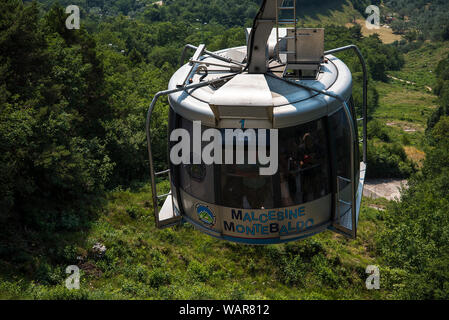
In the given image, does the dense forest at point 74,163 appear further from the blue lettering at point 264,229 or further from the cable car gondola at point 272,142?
the blue lettering at point 264,229

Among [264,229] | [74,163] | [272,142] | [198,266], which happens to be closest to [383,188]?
[198,266]

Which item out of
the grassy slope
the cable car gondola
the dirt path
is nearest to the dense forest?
the grassy slope

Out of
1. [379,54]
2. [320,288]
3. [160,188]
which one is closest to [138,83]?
[160,188]

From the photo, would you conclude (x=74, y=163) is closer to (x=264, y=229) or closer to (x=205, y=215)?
(x=205, y=215)

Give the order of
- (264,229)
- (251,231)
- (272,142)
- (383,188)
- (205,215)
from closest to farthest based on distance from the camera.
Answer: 1. (272,142)
2. (264,229)
3. (251,231)
4. (205,215)
5. (383,188)

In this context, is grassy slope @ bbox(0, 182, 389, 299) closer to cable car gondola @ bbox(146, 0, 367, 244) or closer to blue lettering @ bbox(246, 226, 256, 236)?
cable car gondola @ bbox(146, 0, 367, 244)

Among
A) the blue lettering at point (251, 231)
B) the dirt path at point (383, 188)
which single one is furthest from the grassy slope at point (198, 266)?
the dirt path at point (383, 188)

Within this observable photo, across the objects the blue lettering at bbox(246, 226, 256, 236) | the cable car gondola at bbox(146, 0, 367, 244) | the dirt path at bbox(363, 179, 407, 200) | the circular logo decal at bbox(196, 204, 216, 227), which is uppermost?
the cable car gondola at bbox(146, 0, 367, 244)
